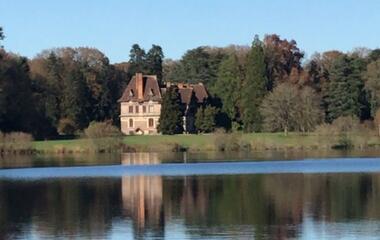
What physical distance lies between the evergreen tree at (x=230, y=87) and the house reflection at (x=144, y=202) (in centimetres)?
5033

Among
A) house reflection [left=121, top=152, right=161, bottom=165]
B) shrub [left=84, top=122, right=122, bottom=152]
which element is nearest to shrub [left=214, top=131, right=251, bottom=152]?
house reflection [left=121, top=152, right=161, bottom=165]

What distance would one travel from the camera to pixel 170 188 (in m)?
44.6

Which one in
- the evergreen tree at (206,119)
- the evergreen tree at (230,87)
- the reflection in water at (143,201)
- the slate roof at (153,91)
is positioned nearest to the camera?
the reflection in water at (143,201)

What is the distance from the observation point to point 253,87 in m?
99.0

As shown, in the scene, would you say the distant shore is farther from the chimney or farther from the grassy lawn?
the chimney

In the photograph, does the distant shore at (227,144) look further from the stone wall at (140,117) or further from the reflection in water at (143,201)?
the reflection in water at (143,201)

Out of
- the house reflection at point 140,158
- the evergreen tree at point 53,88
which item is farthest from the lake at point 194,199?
the evergreen tree at point 53,88

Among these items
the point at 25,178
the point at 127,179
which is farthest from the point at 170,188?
the point at 25,178

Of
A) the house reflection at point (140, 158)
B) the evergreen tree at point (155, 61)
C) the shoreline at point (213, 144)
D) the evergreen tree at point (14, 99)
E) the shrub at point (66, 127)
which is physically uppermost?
the evergreen tree at point (155, 61)

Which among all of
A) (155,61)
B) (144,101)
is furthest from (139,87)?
(155,61)

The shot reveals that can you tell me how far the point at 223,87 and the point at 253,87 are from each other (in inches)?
270

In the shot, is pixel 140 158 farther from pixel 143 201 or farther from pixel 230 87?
pixel 143 201

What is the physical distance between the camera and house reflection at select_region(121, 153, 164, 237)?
2966 cm

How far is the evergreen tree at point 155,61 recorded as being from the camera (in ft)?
418
